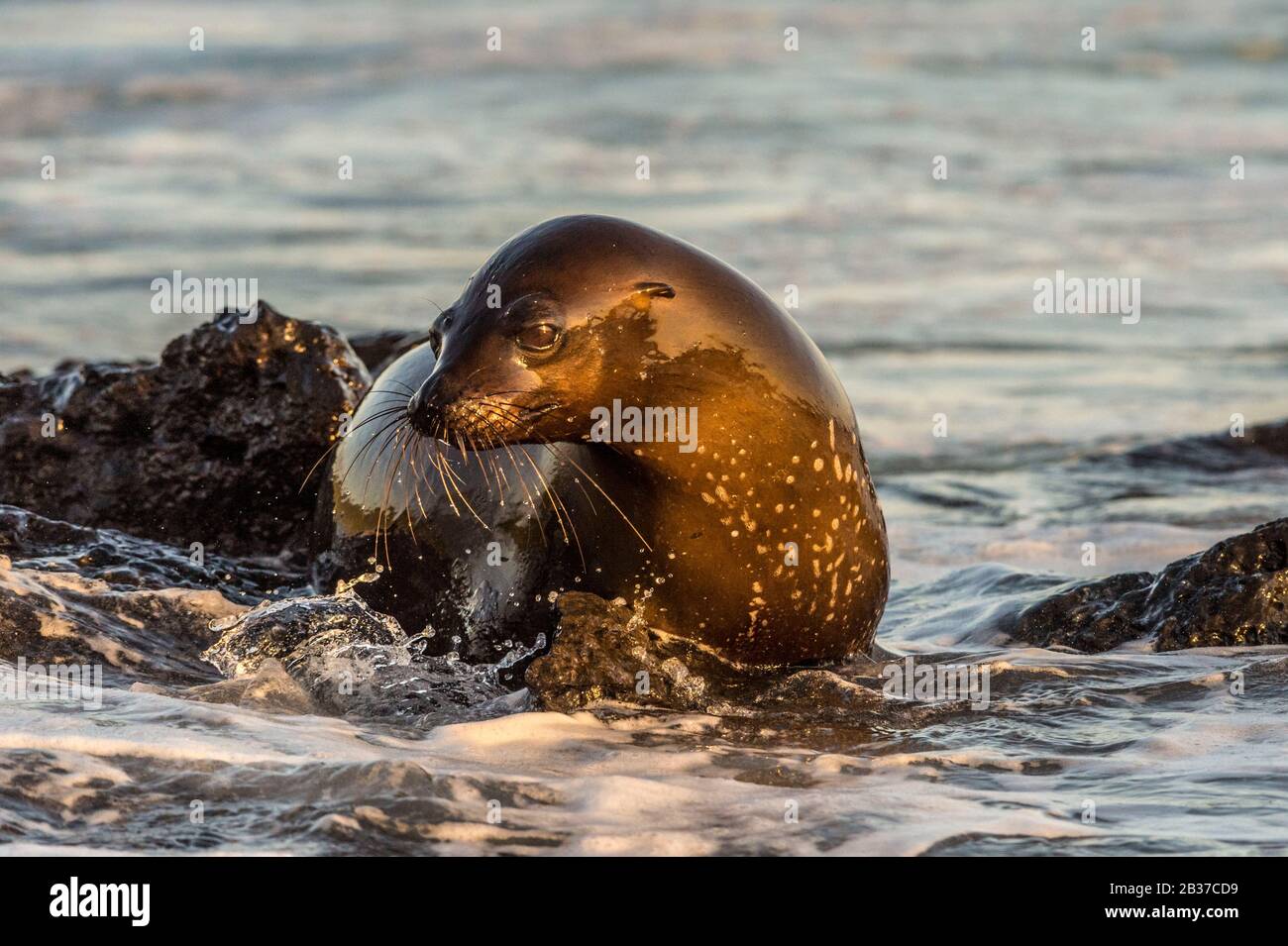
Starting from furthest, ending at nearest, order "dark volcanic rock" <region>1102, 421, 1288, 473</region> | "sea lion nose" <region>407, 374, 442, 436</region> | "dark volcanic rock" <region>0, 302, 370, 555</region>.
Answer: "dark volcanic rock" <region>1102, 421, 1288, 473</region>, "dark volcanic rock" <region>0, 302, 370, 555</region>, "sea lion nose" <region>407, 374, 442, 436</region>

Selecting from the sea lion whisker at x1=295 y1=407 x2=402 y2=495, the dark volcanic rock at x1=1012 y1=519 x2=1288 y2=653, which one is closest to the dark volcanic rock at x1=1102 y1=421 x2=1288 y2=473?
the dark volcanic rock at x1=1012 y1=519 x2=1288 y2=653

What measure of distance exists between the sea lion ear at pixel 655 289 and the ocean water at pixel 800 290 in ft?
3.83

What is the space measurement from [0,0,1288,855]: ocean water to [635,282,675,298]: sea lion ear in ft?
3.83

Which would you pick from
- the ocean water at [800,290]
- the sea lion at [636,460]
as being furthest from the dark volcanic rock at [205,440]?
the sea lion at [636,460]

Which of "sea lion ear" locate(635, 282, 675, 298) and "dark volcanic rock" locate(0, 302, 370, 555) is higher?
"sea lion ear" locate(635, 282, 675, 298)

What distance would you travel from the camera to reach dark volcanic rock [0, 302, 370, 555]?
737cm

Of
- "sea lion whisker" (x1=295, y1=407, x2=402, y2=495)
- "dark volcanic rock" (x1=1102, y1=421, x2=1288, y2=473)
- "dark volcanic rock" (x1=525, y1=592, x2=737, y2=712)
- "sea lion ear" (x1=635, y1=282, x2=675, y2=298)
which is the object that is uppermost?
"sea lion ear" (x1=635, y1=282, x2=675, y2=298)

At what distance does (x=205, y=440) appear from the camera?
745cm

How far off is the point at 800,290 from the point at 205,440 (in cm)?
749

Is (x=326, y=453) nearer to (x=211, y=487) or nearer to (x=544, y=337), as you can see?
(x=211, y=487)

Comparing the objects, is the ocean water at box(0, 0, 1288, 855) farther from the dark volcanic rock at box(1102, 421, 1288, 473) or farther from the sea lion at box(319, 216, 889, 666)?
the sea lion at box(319, 216, 889, 666)

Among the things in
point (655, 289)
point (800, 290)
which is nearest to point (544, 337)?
point (655, 289)

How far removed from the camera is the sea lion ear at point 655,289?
16.8 ft

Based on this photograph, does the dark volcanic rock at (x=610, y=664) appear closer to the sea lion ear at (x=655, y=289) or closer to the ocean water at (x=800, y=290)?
the ocean water at (x=800, y=290)
